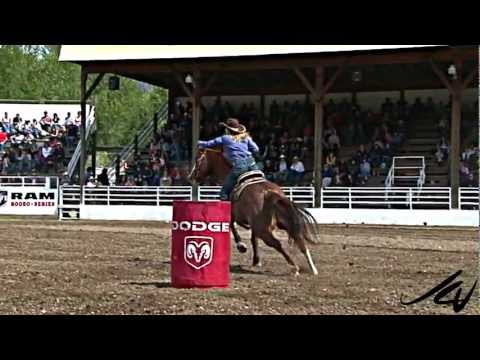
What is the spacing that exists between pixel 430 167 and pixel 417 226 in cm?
537

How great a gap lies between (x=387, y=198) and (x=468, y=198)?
94.6 inches

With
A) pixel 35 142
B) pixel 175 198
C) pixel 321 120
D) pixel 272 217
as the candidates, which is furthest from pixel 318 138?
pixel 272 217

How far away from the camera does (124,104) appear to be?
79.6 metres

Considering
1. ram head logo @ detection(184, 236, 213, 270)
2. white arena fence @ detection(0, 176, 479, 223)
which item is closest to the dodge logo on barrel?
ram head logo @ detection(184, 236, 213, 270)

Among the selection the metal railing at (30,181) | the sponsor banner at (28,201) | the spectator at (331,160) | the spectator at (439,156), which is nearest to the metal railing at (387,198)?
the spectator at (331,160)

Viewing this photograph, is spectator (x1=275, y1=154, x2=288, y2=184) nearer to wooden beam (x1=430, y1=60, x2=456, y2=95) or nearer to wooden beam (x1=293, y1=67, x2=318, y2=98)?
wooden beam (x1=293, y1=67, x2=318, y2=98)

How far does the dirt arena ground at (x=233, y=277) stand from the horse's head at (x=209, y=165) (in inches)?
51.6

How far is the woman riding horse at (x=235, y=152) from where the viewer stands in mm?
12500

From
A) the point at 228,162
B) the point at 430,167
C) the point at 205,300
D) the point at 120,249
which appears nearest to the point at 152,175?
the point at 430,167

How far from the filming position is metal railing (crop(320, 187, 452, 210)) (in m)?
25.9

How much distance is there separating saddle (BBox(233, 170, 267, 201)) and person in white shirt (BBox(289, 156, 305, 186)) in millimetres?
17405

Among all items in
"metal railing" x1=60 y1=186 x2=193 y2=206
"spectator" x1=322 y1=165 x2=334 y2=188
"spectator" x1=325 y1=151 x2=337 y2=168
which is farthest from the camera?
"spectator" x1=325 y1=151 x2=337 y2=168

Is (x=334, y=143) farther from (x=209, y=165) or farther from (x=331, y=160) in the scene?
(x=209, y=165)
